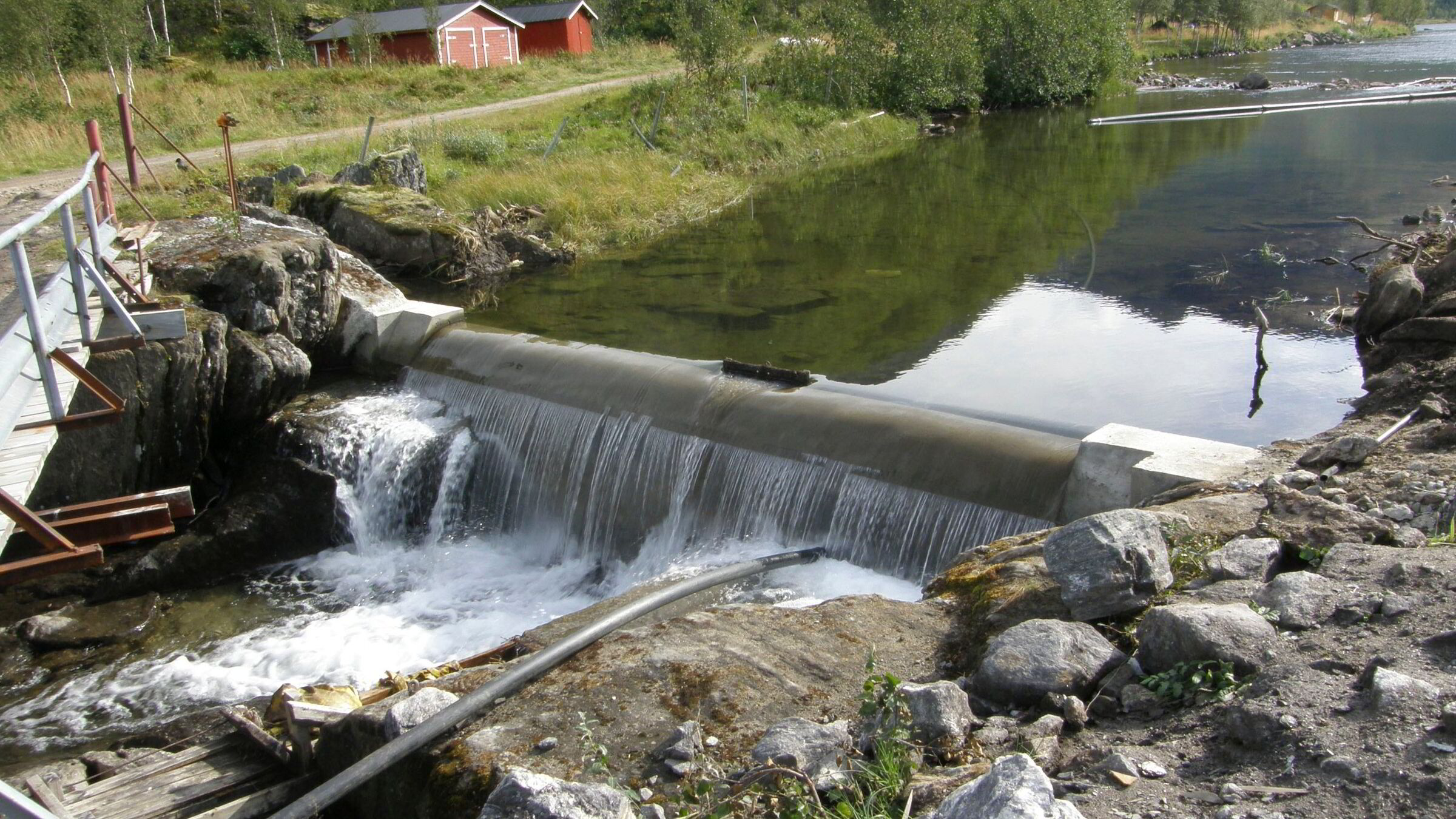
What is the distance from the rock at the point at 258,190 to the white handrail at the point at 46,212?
8.46 meters

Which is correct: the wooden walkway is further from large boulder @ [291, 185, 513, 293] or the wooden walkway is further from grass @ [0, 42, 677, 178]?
grass @ [0, 42, 677, 178]

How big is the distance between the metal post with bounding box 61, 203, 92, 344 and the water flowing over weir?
4047mm

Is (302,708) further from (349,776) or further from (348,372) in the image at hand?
(348,372)

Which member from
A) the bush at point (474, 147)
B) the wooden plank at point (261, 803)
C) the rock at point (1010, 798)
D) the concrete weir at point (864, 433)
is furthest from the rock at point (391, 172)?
the rock at point (1010, 798)

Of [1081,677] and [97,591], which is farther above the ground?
[1081,677]

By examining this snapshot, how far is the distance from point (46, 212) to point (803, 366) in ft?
23.8

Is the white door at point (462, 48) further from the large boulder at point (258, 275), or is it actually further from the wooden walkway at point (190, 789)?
the wooden walkway at point (190, 789)

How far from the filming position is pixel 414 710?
4805mm

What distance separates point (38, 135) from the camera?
21.9 metres

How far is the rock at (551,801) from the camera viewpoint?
3508 millimetres

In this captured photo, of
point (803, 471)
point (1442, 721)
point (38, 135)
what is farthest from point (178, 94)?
point (1442, 721)

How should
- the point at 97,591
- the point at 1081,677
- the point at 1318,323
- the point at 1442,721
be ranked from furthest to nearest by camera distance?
the point at 1318,323 → the point at 97,591 → the point at 1081,677 → the point at 1442,721

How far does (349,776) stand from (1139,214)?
17179 millimetres

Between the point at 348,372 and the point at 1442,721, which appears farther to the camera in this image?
the point at 348,372
